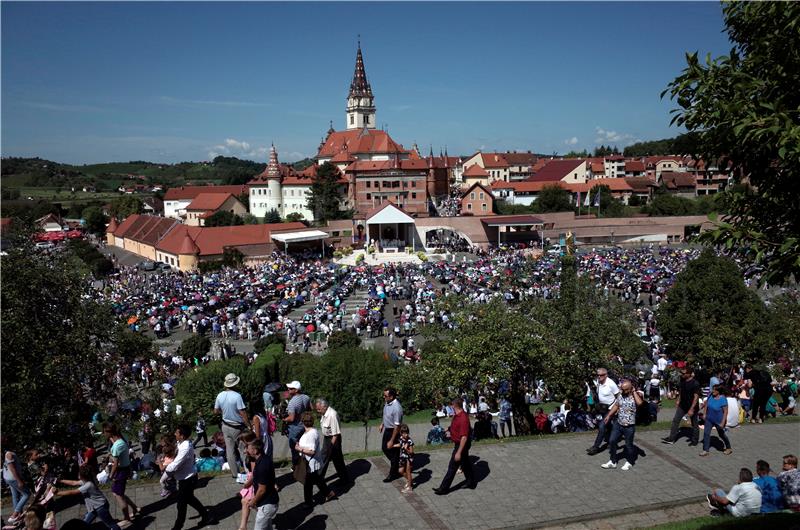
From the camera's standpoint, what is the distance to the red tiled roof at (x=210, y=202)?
251 feet

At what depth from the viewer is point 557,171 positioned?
91312 mm

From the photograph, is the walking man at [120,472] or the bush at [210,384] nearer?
the walking man at [120,472]

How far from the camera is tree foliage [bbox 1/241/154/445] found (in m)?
7.91

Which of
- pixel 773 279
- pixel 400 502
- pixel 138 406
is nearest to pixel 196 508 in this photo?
pixel 400 502

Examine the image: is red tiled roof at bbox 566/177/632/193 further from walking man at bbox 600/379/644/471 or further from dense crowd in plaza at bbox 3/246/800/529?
walking man at bbox 600/379/644/471

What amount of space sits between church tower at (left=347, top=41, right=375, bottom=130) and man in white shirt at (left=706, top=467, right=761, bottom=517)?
89865mm

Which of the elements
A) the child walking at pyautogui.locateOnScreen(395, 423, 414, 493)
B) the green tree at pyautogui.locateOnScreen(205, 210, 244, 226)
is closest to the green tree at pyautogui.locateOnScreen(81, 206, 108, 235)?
the green tree at pyautogui.locateOnScreen(205, 210, 244, 226)

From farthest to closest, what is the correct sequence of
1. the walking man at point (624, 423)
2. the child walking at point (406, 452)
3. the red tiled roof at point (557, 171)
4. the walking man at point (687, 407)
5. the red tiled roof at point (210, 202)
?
the red tiled roof at point (557, 171)
the red tiled roof at point (210, 202)
the walking man at point (687, 407)
the walking man at point (624, 423)
the child walking at point (406, 452)

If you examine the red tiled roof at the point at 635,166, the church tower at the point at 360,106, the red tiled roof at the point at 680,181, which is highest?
the church tower at the point at 360,106

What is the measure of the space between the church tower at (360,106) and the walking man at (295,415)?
3491 inches

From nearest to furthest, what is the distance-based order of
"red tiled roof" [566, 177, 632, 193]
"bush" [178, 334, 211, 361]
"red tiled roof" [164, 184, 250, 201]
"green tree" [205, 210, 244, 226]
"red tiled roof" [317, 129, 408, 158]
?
"bush" [178, 334, 211, 361] → "green tree" [205, 210, 244, 226] → "red tiled roof" [566, 177, 632, 193] → "red tiled roof" [317, 129, 408, 158] → "red tiled roof" [164, 184, 250, 201]

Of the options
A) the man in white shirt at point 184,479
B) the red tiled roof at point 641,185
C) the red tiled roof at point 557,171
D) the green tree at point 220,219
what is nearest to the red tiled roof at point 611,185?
the red tiled roof at point 641,185

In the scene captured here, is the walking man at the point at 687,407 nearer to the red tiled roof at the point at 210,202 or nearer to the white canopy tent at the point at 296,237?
the white canopy tent at the point at 296,237

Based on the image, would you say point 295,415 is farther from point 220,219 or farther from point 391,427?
point 220,219
